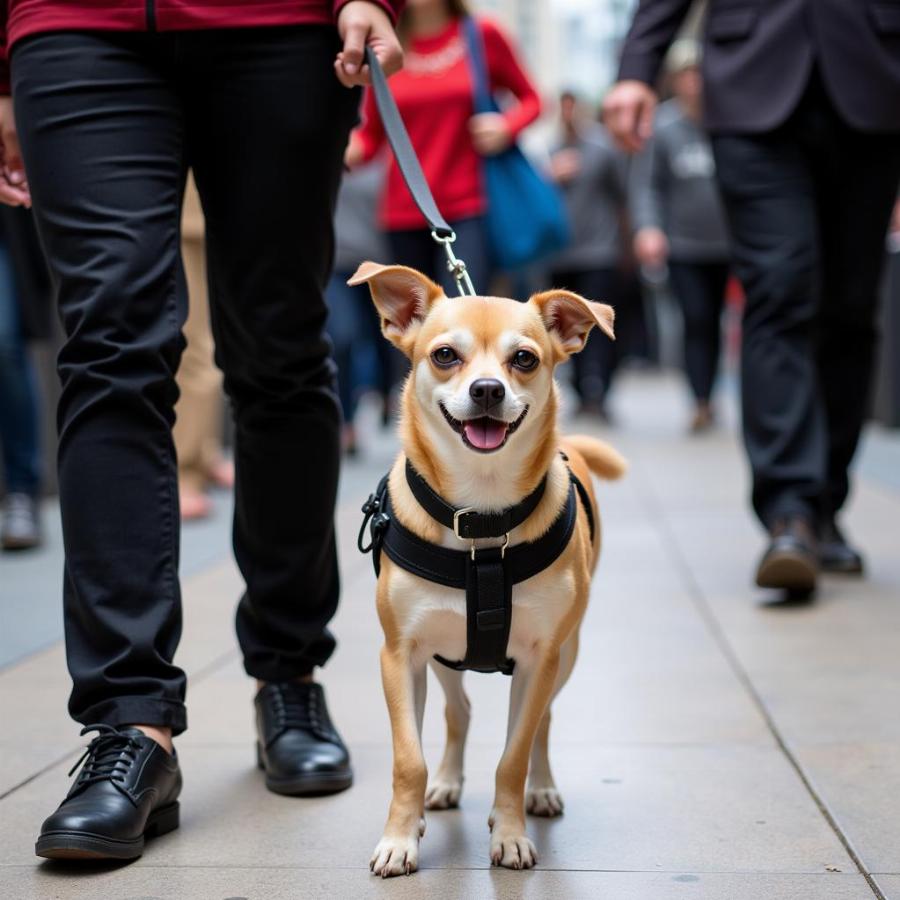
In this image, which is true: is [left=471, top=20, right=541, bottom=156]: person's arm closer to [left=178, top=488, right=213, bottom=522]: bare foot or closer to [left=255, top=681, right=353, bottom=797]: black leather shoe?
[left=178, top=488, right=213, bottom=522]: bare foot

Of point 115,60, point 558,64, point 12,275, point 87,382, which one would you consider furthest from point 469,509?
point 558,64

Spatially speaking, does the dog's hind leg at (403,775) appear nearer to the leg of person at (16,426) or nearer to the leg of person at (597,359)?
the leg of person at (16,426)

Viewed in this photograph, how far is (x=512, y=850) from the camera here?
2.44 meters

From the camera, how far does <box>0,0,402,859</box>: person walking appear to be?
100 inches

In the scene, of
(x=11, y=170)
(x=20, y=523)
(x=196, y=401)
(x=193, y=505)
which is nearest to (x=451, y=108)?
(x=196, y=401)

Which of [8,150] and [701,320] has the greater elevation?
[8,150]

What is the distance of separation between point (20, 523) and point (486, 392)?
Result: 3705 millimetres

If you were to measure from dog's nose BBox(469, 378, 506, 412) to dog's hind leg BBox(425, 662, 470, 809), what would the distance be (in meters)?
0.60

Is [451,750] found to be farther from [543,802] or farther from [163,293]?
[163,293]

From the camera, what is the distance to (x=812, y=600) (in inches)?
178

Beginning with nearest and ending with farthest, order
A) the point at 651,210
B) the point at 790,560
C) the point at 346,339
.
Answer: the point at 790,560, the point at 346,339, the point at 651,210

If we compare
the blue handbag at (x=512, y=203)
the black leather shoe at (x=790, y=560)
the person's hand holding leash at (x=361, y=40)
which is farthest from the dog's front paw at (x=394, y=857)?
the blue handbag at (x=512, y=203)

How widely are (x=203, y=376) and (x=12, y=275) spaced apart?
3.21 ft

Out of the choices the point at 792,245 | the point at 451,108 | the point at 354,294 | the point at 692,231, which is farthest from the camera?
the point at 692,231
